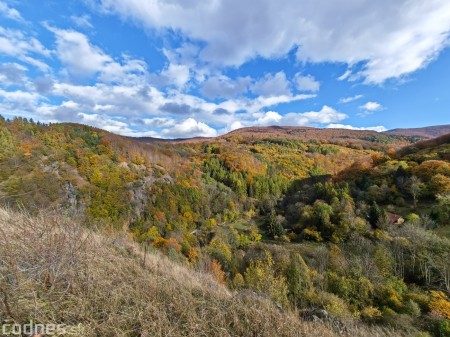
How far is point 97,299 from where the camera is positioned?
9.11 ft

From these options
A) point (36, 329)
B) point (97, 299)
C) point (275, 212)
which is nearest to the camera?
point (36, 329)

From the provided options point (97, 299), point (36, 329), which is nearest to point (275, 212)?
point (97, 299)

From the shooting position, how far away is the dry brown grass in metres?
2.45

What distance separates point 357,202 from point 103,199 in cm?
6598

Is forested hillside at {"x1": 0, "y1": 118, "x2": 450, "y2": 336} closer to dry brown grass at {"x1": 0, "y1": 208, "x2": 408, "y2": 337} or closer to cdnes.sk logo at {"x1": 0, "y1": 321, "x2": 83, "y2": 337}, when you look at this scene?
dry brown grass at {"x1": 0, "y1": 208, "x2": 408, "y2": 337}

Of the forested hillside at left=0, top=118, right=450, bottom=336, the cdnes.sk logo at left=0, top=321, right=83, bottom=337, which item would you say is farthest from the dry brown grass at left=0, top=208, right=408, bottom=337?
the forested hillside at left=0, top=118, right=450, bottom=336

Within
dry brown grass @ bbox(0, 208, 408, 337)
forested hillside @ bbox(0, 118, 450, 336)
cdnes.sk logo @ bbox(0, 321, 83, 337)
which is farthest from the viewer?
forested hillside @ bbox(0, 118, 450, 336)

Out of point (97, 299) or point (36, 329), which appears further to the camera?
point (97, 299)

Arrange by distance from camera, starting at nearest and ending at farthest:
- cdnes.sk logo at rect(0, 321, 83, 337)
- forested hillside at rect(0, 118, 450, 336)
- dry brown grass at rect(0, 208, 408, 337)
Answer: cdnes.sk logo at rect(0, 321, 83, 337) → dry brown grass at rect(0, 208, 408, 337) → forested hillside at rect(0, 118, 450, 336)

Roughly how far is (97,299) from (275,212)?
77318 millimetres

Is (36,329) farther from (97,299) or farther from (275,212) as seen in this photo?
(275,212)

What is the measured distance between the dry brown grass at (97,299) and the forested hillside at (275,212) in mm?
695

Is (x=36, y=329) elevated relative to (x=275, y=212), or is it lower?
elevated

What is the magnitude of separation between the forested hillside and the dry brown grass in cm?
70
